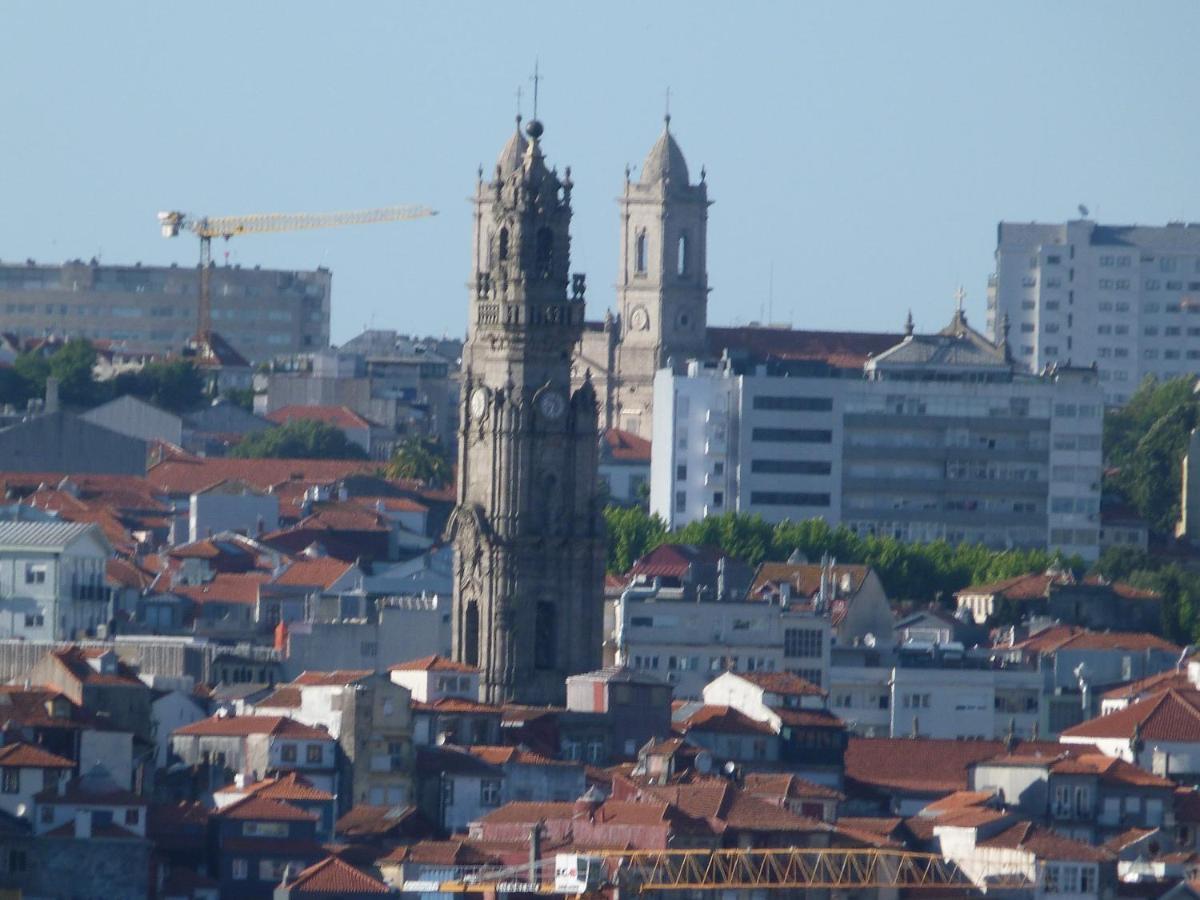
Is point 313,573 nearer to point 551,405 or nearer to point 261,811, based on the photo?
point 551,405

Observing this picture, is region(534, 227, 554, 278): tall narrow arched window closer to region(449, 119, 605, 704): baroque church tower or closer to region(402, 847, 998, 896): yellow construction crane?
region(449, 119, 605, 704): baroque church tower

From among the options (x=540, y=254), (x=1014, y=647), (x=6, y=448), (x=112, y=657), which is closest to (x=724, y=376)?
(x=6, y=448)

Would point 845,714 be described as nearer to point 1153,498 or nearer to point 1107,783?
point 1107,783

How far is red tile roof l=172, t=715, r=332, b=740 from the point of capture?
97.4 m

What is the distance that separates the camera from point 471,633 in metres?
112

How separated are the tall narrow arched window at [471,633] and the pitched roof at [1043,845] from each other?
1725cm

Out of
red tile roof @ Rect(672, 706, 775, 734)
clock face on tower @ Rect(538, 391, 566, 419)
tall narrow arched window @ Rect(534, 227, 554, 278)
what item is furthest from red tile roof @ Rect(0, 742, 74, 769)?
tall narrow arched window @ Rect(534, 227, 554, 278)

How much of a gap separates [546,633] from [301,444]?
84165 millimetres

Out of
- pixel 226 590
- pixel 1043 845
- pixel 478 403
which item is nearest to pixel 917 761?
pixel 478 403

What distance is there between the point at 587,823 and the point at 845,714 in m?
33.5

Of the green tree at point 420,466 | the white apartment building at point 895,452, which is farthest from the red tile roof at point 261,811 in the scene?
the green tree at point 420,466

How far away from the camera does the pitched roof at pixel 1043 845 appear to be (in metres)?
94.2

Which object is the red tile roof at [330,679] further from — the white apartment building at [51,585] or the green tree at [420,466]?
the green tree at [420,466]

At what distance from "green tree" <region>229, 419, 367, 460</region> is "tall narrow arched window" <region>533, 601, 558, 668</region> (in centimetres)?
8043
